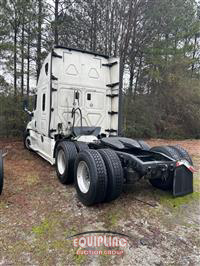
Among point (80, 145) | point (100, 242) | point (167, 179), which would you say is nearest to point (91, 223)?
point (100, 242)

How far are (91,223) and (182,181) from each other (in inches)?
63.4

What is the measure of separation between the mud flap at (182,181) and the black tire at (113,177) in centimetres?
90

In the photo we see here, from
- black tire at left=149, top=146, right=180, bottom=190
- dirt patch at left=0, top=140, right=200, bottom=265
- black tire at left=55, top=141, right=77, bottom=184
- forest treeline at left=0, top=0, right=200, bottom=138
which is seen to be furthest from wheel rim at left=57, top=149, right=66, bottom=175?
forest treeline at left=0, top=0, right=200, bottom=138

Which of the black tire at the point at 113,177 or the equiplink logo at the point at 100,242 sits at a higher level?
the black tire at the point at 113,177

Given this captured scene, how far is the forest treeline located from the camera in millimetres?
8633

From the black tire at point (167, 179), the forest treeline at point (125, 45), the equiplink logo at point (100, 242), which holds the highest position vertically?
the forest treeline at point (125, 45)

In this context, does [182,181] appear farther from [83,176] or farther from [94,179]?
[83,176]

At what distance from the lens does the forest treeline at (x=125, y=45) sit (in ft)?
28.3

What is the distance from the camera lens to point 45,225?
7.89 ft

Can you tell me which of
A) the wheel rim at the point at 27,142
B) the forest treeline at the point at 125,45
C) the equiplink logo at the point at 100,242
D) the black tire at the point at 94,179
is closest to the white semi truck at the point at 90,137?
the black tire at the point at 94,179

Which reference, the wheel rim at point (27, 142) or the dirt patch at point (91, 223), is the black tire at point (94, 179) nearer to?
the dirt patch at point (91, 223)

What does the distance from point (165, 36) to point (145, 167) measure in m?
9.92

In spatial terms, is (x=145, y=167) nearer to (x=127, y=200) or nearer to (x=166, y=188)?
(x=127, y=200)

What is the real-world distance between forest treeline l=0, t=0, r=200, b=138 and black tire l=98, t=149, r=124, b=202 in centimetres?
725
